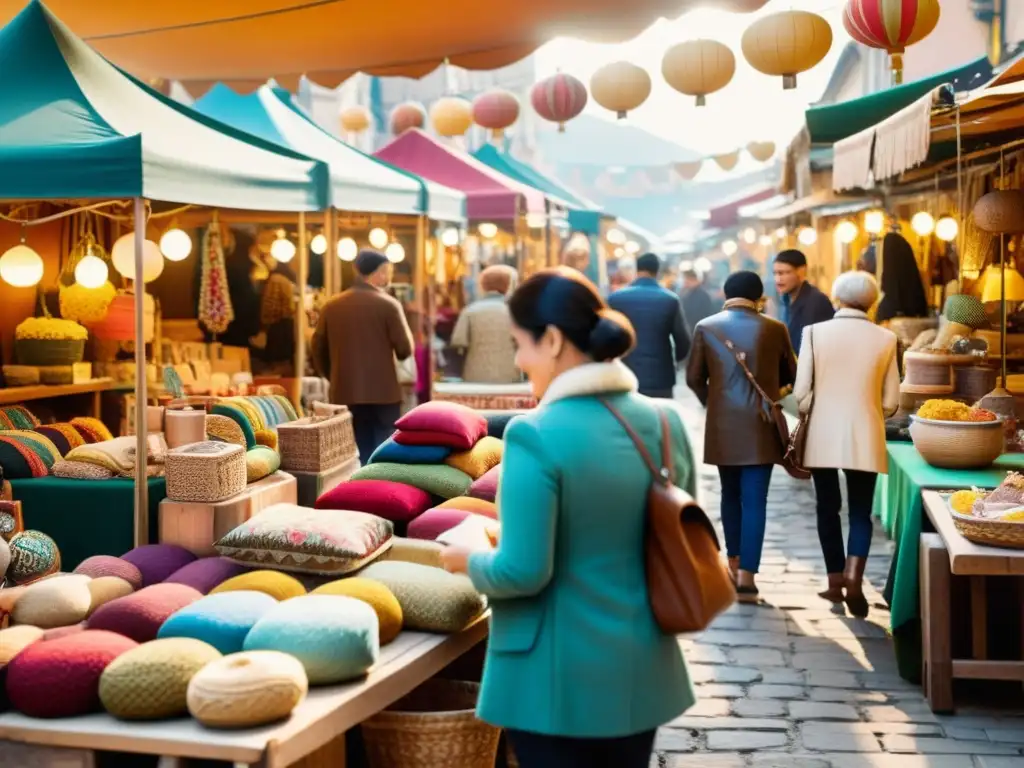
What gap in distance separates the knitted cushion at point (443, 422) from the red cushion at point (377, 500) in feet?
1.92

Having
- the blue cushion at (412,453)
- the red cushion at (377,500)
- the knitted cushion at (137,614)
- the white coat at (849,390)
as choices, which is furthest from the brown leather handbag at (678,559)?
the white coat at (849,390)

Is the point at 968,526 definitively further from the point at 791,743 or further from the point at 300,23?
the point at 300,23

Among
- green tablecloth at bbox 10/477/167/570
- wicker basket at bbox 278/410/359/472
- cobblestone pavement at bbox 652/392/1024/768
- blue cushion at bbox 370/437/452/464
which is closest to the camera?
cobblestone pavement at bbox 652/392/1024/768

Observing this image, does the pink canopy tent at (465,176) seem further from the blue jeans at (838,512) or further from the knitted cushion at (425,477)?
the knitted cushion at (425,477)

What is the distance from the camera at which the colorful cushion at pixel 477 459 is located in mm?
5996

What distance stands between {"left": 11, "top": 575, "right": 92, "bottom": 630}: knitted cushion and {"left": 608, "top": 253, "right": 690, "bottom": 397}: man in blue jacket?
5.38 m

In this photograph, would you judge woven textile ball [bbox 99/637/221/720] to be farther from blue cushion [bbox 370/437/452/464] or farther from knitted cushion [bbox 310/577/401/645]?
blue cushion [bbox 370/437/452/464]

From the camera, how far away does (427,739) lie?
3924 millimetres

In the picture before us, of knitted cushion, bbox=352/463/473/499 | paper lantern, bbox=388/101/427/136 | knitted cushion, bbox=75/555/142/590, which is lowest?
knitted cushion, bbox=75/555/142/590

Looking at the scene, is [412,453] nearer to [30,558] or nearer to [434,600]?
[30,558]

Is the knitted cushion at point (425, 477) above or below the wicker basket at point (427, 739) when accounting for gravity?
above

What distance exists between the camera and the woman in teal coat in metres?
2.96

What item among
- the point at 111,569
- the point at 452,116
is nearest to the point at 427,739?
the point at 111,569

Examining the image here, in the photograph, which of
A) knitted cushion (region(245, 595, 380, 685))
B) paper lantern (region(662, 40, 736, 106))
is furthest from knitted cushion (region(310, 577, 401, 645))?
paper lantern (region(662, 40, 736, 106))
